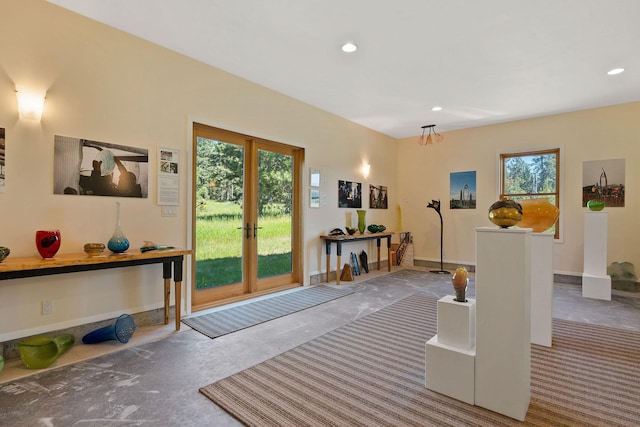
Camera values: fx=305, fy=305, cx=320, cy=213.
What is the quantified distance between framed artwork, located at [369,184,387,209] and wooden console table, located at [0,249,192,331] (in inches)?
176

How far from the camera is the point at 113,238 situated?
2916 mm

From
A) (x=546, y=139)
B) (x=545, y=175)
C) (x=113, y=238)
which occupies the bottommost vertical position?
(x=113, y=238)

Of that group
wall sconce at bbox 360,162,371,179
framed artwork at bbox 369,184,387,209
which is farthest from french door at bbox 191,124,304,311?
framed artwork at bbox 369,184,387,209

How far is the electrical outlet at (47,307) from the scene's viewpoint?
2723 millimetres

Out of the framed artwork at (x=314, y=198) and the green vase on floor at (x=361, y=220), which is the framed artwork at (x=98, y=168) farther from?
the green vase on floor at (x=361, y=220)

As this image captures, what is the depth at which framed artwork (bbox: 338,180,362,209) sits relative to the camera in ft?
19.6

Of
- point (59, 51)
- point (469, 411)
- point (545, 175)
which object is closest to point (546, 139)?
point (545, 175)

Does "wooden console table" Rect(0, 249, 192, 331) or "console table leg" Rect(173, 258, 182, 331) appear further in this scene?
"console table leg" Rect(173, 258, 182, 331)

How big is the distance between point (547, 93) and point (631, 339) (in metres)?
3.53

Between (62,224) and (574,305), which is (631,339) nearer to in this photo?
(574,305)

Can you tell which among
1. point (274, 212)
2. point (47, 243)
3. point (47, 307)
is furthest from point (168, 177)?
point (274, 212)

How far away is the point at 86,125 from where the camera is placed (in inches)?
117

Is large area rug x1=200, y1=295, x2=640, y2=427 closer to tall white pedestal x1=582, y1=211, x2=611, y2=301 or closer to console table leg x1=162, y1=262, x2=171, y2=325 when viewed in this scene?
console table leg x1=162, y1=262, x2=171, y2=325

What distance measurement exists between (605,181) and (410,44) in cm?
458
